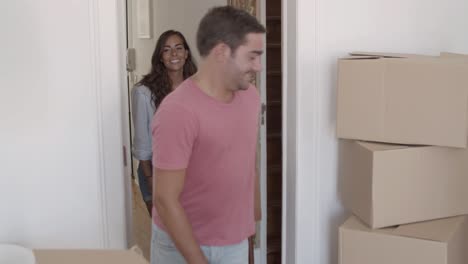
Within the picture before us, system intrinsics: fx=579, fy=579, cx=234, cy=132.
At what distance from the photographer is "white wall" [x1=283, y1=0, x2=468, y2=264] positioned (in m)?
2.33

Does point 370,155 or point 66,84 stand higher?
point 66,84

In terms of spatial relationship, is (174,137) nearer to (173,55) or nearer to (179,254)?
(179,254)

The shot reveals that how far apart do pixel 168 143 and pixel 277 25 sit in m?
2.13

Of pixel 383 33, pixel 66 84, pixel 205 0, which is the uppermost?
pixel 205 0

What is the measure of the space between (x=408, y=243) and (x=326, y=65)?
0.79 meters

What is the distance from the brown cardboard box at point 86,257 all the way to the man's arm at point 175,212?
297mm

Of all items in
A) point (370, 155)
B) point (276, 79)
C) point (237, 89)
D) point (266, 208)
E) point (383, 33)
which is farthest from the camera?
point (276, 79)

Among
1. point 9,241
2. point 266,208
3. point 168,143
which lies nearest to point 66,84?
point 9,241

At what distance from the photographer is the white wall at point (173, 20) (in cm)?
353

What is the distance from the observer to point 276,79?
345 cm

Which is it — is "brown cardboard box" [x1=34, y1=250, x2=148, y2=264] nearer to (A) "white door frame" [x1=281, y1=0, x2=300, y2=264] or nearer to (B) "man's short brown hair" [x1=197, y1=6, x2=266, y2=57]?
(B) "man's short brown hair" [x1=197, y1=6, x2=266, y2=57]

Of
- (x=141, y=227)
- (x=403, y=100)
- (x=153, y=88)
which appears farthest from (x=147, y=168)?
(x=141, y=227)

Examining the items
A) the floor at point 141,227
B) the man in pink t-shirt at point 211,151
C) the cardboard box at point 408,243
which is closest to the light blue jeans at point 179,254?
the man in pink t-shirt at point 211,151

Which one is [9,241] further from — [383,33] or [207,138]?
[383,33]
